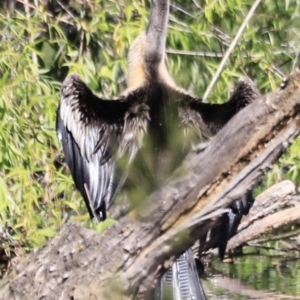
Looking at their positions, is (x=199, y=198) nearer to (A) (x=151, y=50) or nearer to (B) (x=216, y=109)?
(B) (x=216, y=109)

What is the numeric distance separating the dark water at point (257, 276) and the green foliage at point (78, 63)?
21.3 inches

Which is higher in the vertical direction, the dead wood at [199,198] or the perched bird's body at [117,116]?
the dead wood at [199,198]

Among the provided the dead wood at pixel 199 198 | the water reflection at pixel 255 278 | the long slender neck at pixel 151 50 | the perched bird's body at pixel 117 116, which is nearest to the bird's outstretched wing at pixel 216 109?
the perched bird's body at pixel 117 116

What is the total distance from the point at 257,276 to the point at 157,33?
1603mm

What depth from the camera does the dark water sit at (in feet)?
14.9

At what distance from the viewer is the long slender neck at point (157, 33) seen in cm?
Result: 420

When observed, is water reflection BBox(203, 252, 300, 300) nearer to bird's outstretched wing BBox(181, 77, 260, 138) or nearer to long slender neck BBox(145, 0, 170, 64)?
bird's outstretched wing BBox(181, 77, 260, 138)

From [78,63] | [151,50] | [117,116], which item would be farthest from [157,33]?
[78,63]

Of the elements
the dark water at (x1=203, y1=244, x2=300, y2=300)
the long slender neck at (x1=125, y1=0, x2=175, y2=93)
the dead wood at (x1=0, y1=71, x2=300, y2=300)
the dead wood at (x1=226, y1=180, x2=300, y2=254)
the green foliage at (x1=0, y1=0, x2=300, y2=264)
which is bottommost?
the dark water at (x1=203, y1=244, x2=300, y2=300)

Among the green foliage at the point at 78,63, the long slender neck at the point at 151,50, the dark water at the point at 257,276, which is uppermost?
the long slender neck at the point at 151,50

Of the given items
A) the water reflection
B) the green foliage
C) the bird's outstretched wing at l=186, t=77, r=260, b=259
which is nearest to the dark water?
the water reflection

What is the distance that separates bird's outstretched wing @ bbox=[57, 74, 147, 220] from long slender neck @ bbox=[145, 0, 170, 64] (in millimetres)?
335

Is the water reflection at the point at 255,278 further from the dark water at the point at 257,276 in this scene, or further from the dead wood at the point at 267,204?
the dead wood at the point at 267,204

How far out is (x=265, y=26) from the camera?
5.46 m
